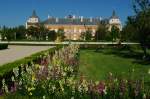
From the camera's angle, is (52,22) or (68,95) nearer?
(68,95)

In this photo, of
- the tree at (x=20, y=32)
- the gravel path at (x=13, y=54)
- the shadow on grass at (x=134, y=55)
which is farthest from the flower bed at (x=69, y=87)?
the tree at (x=20, y=32)

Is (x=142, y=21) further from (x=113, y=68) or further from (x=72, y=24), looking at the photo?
(x=72, y=24)

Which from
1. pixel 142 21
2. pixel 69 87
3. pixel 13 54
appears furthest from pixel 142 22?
pixel 69 87

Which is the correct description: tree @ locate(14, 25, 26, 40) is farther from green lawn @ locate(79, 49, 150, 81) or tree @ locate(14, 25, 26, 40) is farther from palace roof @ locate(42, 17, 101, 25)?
green lawn @ locate(79, 49, 150, 81)

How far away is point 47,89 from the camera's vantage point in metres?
9.81

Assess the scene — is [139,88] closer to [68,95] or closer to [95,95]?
[95,95]

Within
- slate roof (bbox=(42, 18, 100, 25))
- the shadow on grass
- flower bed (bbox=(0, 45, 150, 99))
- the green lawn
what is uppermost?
slate roof (bbox=(42, 18, 100, 25))

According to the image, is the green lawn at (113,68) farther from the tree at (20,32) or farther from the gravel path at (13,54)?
the tree at (20,32)

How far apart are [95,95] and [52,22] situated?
487 ft

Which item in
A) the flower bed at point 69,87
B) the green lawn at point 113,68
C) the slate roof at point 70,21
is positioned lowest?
the green lawn at point 113,68

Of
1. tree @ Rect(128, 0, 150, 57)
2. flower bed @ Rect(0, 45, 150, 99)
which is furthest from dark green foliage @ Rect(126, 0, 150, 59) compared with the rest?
flower bed @ Rect(0, 45, 150, 99)

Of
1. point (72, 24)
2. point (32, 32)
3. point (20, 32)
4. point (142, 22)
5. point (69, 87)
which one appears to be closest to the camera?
point (69, 87)

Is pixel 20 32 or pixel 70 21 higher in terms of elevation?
pixel 70 21

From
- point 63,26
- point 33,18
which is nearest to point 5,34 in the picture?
point 63,26
